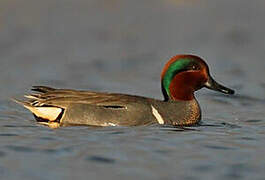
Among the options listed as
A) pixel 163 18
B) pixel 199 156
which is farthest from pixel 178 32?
pixel 199 156

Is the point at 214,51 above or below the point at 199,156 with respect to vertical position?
above

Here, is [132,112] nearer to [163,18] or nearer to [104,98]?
[104,98]

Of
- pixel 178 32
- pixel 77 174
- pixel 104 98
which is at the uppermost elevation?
pixel 178 32

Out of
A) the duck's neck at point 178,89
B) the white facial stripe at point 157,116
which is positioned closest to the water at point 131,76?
the white facial stripe at point 157,116

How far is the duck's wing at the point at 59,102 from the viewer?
10.1 meters

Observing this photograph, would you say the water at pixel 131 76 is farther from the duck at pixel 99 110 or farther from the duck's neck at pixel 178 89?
the duck's neck at pixel 178 89

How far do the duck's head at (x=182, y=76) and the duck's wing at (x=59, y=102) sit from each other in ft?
1.93

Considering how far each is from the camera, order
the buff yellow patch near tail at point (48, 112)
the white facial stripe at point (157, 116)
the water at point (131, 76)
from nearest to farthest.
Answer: the water at point (131, 76)
the buff yellow patch near tail at point (48, 112)
the white facial stripe at point (157, 116)

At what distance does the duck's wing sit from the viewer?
10148 millimetres

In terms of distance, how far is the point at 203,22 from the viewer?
17531mm

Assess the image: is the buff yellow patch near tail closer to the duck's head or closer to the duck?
the duck

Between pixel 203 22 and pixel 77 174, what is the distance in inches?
382

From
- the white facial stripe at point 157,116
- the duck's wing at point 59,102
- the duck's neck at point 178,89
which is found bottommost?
the white facial stripe at point 157,116

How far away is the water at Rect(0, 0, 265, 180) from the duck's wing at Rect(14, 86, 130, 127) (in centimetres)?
20
